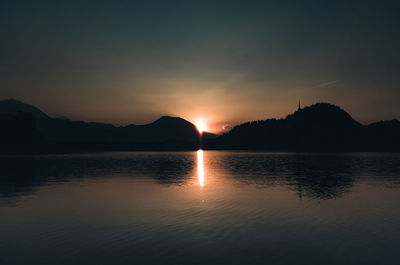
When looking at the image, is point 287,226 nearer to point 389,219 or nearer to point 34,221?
point 389,219

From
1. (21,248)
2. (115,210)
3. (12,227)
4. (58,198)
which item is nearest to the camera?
(21,248)

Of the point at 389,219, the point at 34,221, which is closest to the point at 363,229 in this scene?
the point at 389,219

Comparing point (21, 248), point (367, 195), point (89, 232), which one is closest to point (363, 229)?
point (367, 195)

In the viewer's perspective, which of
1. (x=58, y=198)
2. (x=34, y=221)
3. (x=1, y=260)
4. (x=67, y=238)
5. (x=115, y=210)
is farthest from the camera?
(x=58, y=198)

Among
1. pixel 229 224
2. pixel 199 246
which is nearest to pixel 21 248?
pixel 199 246

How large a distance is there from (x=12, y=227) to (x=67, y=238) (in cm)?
563

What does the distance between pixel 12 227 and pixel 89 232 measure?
6044 millimetres

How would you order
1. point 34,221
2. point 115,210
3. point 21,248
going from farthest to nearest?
1. point 115,210
2. point 34,221
3. point 21,248

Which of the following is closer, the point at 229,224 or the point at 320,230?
the point at 320,230

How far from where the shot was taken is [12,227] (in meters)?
19.3

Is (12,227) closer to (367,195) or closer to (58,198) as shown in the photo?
(58,198)

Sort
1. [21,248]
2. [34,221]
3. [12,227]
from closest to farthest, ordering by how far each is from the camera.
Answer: [21,248]
[12,227]
[34,221]

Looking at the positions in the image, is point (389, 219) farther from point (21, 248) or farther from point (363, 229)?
point (21, 248)

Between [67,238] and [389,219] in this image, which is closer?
[67,238]
